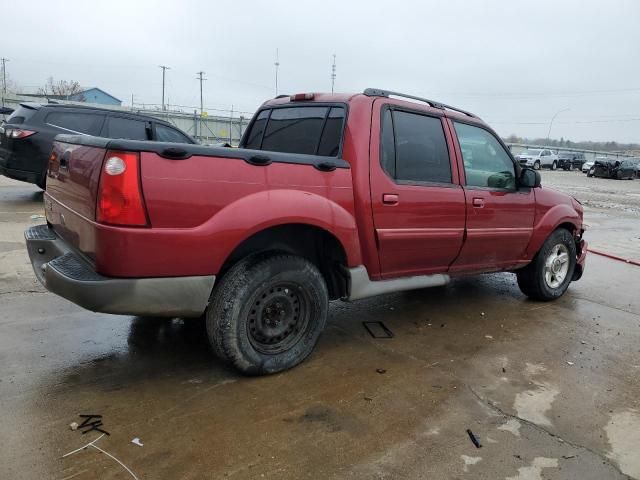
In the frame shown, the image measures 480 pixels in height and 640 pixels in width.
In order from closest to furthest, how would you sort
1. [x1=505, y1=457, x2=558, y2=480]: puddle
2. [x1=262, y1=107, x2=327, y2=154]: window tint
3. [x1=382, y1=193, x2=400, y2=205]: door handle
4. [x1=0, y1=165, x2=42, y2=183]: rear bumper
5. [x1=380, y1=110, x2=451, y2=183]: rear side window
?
[x1=505, y1=457, x2=558, y2=480]: puddle, [x1=382, y1=193, x2=400, y2=205]: door handle, [x1=380, y1=110, x2=451, y2=183]: rear side window, [x1=262, y1=107, x2=327, y2=154]: window tint, [x1=0, y1=165, x2=42, y2=183]: rear bumper

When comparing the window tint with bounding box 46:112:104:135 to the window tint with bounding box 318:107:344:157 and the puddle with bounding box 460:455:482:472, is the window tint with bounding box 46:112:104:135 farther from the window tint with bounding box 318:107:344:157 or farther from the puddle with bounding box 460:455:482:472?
the puddle with bounding box 460:455:482:472

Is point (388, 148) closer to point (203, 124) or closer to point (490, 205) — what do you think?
A: point (490, 205)

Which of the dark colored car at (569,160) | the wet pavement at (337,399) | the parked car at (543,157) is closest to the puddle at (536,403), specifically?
the wet pavement at (337,399)

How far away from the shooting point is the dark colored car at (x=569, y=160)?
44219 mm

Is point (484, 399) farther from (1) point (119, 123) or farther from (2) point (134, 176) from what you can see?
(1) point (119, 123)

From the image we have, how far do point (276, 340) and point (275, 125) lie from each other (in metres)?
1.96

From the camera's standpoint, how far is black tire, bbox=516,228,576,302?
5137 mm

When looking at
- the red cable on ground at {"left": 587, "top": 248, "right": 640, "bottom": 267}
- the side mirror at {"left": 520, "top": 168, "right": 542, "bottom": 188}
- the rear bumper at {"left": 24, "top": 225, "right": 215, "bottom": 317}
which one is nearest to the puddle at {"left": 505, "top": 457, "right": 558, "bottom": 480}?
the rear bumper at {"left": 24, "top": 225, "right": 215, "bottom": 317}

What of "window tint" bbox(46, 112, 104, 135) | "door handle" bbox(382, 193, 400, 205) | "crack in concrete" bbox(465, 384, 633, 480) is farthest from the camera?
"window tint" bbox(46, 112, 104, 135)

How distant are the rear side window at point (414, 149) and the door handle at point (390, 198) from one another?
0.15 meters

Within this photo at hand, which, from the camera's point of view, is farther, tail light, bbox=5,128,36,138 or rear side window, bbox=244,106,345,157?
tail light, bbox=5,128,36,138

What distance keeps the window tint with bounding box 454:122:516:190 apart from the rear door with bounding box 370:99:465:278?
230 millimetres

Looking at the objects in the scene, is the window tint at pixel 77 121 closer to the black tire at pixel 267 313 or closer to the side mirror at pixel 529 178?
the black tire at pixel 267 313

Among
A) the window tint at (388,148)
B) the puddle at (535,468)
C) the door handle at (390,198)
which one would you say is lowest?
the puddle at (535,468)
